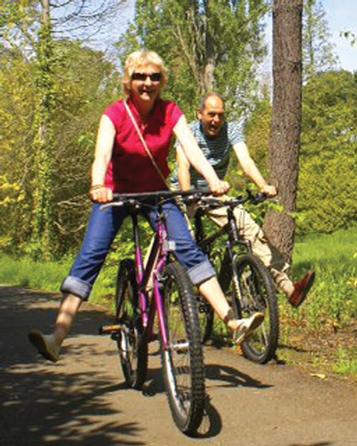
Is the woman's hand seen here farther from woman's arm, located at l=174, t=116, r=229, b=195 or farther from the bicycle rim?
the bicycle rim

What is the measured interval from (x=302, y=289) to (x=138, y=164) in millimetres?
1987

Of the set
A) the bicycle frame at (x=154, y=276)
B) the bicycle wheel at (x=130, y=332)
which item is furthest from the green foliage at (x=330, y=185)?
the bicycle frame at (x=154, y=276)

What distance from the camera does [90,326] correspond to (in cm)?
752

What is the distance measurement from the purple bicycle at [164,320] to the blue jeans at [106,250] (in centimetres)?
8

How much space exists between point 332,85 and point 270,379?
137ft

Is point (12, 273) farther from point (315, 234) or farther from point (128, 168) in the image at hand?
point (315, 234)

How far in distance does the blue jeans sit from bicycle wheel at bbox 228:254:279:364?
0.97 meters

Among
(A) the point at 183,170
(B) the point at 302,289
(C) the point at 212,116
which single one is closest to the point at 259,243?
(B) the point at 302,289

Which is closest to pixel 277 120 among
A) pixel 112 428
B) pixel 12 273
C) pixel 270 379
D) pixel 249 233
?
pixel 249 233

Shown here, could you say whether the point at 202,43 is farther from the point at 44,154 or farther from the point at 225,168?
the point at 225,168

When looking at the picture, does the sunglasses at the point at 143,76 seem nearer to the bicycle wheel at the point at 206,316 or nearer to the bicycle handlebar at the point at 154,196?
the bicycle handlebar at the point at 154,196

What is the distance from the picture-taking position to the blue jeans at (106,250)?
423 cm

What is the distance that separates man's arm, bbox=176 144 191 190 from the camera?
18.4ft

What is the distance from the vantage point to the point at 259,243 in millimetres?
6043
